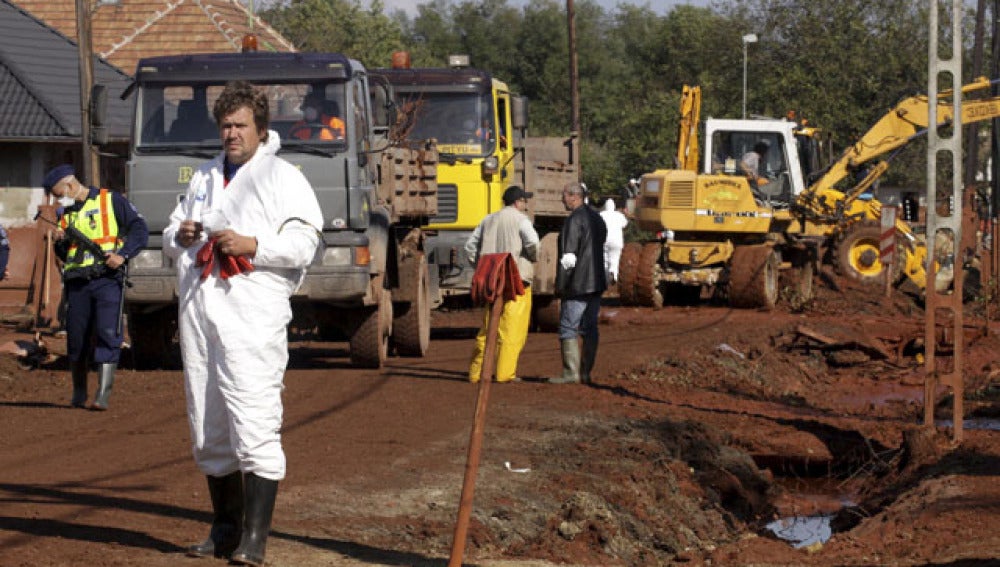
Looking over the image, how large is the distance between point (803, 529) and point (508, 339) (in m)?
4.16

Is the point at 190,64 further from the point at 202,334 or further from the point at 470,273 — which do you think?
the point at 202,334

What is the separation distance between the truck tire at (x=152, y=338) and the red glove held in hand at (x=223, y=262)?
979 cm

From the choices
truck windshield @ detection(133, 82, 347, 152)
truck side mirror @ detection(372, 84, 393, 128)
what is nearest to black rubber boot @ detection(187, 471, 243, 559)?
truck windshield @ detection(133, 82, 347, 152)

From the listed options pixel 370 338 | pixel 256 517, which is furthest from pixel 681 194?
pixel 256 517

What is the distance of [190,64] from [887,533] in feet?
27.4

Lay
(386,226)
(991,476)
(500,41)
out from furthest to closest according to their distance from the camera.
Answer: (500,41)
(386,226)
(991,476)

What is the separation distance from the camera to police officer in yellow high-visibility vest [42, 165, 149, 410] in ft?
43.4

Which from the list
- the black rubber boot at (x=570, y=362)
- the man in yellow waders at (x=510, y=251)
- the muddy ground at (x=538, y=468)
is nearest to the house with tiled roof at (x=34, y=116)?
the muddy ground at (x=538, y=468)

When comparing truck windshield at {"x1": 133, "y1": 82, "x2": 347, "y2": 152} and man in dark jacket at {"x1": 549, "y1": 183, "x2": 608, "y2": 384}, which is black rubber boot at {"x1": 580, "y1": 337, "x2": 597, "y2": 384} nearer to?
man in dark jacket at {"x1": 549, "y1": 183, "x2": 608, "y2": 384}

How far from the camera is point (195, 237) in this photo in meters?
7.06

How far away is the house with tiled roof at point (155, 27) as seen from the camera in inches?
1678

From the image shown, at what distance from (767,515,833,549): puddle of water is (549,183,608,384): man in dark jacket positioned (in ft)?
12.6

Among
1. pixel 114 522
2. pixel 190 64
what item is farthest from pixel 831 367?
pixel 114 522

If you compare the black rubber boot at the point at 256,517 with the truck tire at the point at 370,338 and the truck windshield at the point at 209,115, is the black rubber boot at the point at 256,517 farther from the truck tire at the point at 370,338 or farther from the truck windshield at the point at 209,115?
the truck tire at the point at 370,338
